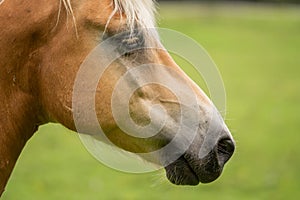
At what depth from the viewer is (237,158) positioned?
10.3m

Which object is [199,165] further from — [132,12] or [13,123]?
[13,123]

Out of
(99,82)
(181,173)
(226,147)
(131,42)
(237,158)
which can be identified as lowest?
(237,158)

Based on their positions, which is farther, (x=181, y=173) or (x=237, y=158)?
(x=237, y=158)

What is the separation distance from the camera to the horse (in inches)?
112

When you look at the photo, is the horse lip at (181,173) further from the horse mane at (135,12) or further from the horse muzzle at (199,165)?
the horse mane at (135,12)

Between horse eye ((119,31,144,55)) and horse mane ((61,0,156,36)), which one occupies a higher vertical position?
horse mane ((61,0,156,36))

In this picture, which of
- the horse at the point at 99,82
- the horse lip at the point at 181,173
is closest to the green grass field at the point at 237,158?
the horse lip at the point at 181,173

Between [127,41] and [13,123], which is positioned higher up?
[127,41]

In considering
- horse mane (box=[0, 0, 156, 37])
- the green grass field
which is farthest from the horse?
the green grass field

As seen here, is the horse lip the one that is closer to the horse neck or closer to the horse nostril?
the horse nostril

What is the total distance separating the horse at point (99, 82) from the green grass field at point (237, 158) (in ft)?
0.94

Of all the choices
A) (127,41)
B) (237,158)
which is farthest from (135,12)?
(237,158)

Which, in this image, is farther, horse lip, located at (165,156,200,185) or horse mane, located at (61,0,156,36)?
horse lip, located at (165,156,200,185)

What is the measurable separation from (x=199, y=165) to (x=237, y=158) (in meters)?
7.50
